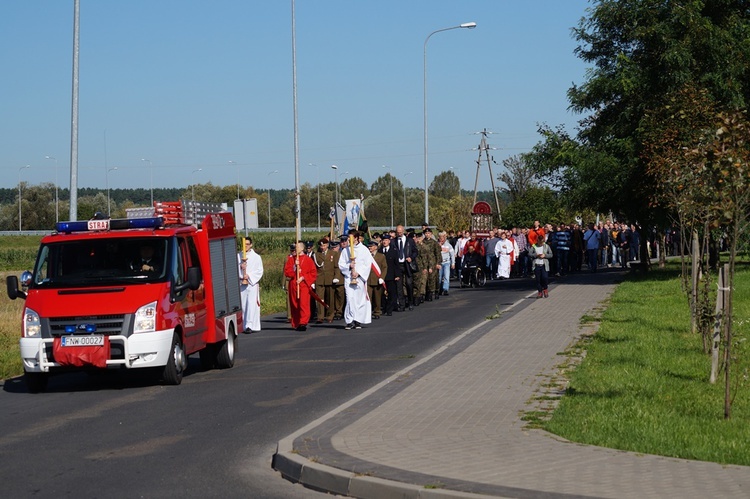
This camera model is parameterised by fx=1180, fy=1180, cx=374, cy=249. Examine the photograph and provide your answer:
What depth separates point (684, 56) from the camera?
34188mm

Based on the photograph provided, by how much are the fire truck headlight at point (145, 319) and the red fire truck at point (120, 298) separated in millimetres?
12

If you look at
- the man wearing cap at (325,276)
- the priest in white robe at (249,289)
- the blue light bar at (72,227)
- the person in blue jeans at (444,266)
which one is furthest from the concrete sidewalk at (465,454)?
the person in blue jeans at (444,266)

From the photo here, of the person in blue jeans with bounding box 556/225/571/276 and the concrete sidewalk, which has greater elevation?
the person in blue jeans with bounding box 556/225/571/276

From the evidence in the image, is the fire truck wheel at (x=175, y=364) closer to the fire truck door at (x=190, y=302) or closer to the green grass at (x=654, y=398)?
the fire truck door at (x=190, y=302)

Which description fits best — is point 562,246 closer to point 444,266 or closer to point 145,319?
point 444,266

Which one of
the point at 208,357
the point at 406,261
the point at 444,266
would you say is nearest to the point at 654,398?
the point at 208,357

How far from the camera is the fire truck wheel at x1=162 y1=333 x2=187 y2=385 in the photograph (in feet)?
47.7

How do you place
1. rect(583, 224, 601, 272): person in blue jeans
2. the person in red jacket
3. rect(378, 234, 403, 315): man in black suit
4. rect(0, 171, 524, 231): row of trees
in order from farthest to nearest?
rect(0, 171, 524, 231): row of trees < rect(583, 224, 601, 272): person in blue jeans < rect(378, 234, 403, 315): man in black suit < the person in red jacket

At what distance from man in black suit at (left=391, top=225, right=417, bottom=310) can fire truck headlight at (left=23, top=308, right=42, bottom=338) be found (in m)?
15.1

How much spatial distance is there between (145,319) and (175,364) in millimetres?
851

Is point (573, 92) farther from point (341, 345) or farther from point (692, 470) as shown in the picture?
point (692, 470)

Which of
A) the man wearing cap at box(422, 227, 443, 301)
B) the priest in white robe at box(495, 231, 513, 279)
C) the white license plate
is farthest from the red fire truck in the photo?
the priest in white robe at box(495, 231, 513, 279)

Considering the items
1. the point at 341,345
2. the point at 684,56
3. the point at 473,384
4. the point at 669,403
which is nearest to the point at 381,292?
the point at 341,345

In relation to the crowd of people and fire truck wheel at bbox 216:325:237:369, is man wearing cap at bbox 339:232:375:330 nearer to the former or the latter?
the crowd of people
